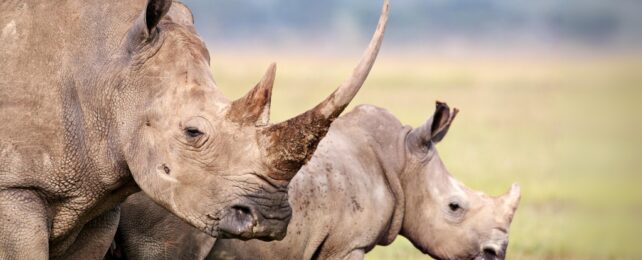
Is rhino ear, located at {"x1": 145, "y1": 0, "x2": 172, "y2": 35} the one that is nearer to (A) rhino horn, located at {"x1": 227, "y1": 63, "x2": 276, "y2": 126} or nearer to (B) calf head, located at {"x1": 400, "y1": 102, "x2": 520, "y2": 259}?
(A) rhino horn, located at {"x1": 227, "y1": 63, "x2": 276, "y2": 126}

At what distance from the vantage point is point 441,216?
991 centimetres

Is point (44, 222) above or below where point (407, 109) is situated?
above

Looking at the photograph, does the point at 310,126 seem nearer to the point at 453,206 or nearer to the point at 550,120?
the point at 453,206

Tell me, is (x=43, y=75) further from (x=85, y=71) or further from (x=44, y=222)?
(x=44, y=222)

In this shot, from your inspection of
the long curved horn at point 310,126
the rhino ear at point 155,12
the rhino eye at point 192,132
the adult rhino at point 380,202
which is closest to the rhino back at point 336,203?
the adult rhino at point 380,202

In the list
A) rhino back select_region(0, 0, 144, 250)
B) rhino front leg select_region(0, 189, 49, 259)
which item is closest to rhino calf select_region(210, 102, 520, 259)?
rhino back select_region(0, 0, 144, 250)

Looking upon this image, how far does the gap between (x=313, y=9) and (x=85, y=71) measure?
402 ft

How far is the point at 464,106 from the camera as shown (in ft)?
111

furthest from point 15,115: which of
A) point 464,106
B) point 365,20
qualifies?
point 365,20

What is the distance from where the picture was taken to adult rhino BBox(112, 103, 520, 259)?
8.94 m

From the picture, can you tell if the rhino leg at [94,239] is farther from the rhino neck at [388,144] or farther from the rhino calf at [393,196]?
the rhino neck at [388,144]

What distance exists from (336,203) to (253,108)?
2.00 metres

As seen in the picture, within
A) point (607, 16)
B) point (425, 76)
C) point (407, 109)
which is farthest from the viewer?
point (425, 76)

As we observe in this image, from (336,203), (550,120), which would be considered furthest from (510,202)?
(550,120)
